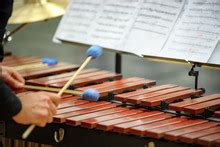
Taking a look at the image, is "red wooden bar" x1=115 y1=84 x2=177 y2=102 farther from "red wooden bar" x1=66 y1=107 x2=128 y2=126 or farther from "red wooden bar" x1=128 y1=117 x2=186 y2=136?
"red wooden bar" x1=128 y1=117 x2=186 y2=136

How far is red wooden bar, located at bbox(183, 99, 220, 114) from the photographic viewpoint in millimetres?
3176

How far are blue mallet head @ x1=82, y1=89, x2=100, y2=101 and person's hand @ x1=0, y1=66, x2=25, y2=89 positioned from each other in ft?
1.13

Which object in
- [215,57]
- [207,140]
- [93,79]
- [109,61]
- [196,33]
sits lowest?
[109,61]

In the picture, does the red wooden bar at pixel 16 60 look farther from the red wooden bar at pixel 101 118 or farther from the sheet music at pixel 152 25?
the red wooden bar at pixel 101 118

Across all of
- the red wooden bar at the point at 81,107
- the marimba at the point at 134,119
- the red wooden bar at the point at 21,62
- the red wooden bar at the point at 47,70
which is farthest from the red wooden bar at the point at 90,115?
the red wooden bar at the point at 21,62

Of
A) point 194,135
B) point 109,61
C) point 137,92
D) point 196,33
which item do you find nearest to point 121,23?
point 196,33

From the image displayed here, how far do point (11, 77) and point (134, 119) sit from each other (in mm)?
725

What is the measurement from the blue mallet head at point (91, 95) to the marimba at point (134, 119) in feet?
0.09

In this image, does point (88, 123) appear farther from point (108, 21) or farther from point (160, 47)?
point (108, 21)

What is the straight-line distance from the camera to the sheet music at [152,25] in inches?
153

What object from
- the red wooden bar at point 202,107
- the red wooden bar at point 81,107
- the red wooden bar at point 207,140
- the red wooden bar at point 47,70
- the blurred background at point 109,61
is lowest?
the blurred background at point 109,61

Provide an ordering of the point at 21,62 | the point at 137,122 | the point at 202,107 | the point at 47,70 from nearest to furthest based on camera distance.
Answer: the point at 137,122 → the point at 202,107 → the point at 47,70 → the point at 21,62

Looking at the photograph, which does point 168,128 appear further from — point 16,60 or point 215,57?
point 16,60

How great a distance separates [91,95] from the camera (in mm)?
3455
